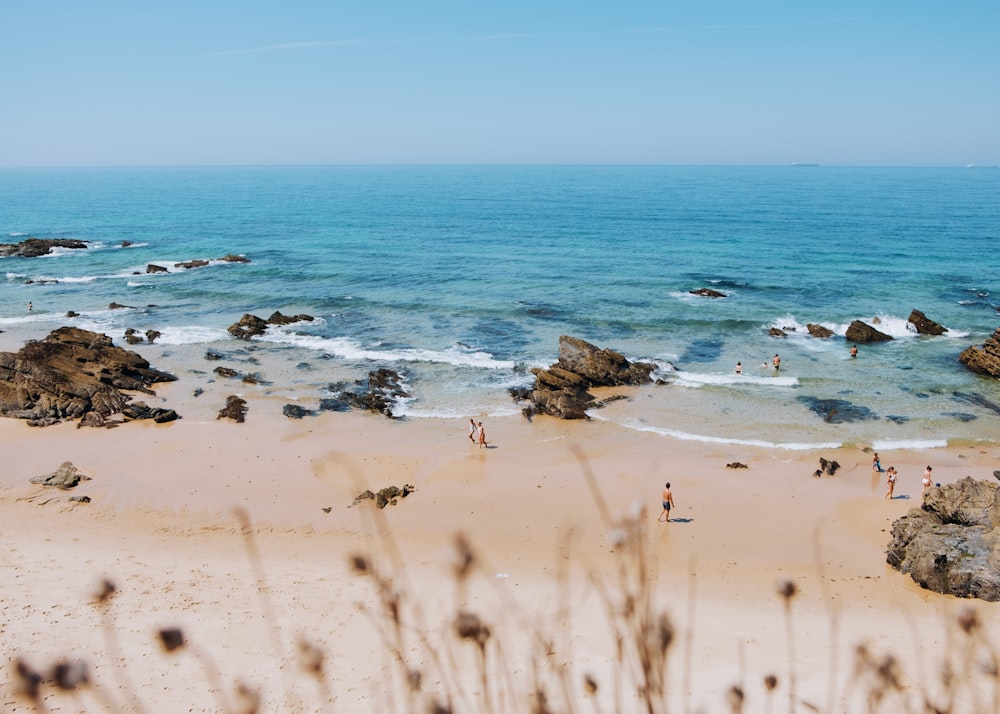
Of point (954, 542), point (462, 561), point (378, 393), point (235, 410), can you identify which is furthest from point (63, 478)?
point (954, 542)

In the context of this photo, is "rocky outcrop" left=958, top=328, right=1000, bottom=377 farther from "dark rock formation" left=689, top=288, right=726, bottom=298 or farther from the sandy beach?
"dark rock formation" left=689, top=288, right=726, bottom=298

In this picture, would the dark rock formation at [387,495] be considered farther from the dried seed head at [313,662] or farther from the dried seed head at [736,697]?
the dried seed head at [736,697]

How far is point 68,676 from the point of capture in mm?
2320

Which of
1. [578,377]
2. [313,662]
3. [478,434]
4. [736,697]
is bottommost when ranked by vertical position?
[478,434]

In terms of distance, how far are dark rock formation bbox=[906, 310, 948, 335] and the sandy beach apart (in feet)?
50.0

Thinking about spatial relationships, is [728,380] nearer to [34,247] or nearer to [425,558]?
[425,558]

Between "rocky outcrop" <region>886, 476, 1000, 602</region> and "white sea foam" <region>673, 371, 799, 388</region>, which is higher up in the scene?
"rocky outcrop" <region>886, 476, 1000, 602</region>

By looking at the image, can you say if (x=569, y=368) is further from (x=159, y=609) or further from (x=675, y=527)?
(x=159, y=609)

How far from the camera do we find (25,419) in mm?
23109

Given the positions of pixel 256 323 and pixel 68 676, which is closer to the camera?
pixel 68 676

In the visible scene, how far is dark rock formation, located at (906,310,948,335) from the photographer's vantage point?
34.3 metres

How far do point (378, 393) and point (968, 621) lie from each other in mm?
24691

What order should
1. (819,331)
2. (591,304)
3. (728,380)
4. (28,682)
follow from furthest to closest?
(591,304)
(819,331)
(728,380)
(28,682)

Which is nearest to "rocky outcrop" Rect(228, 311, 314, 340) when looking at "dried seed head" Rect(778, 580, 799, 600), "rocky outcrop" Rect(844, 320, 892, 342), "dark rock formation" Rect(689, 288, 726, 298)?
"dark rock formation" Rect(689, 288, 726, 298)
